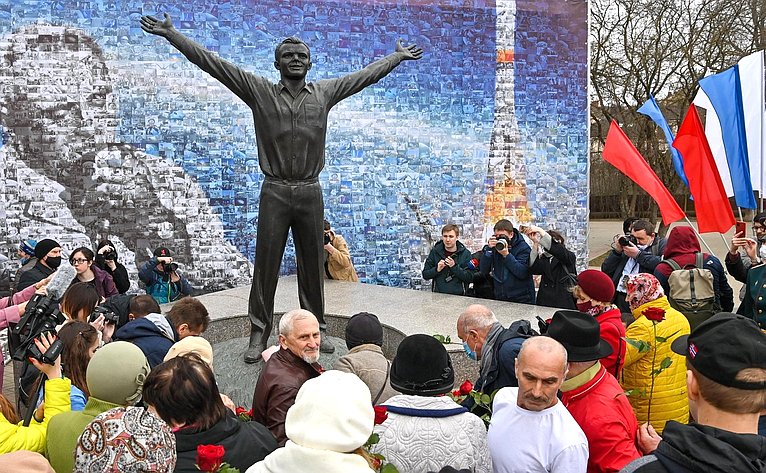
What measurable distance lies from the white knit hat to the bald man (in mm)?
751

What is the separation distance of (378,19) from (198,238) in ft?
12.0

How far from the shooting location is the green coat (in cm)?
212

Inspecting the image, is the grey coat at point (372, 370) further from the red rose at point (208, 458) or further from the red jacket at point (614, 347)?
the red rose at point (208, 458)

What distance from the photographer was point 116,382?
7.13 ft

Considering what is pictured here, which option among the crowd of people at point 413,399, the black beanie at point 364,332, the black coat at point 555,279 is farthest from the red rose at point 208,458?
the black coat at point 555,279

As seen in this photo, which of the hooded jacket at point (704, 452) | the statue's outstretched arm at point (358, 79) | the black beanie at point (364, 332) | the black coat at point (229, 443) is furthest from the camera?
the statue's outstretched arm at point (358, 79)

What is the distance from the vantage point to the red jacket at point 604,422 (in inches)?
88.4

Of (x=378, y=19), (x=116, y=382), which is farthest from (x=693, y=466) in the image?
(x=378, y=19)

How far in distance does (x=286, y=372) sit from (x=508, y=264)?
3794 mm

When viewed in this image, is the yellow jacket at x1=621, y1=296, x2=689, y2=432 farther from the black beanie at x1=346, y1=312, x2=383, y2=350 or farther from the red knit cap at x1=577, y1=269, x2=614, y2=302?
the black beanie at x1=346, y1=312, x2=383, y2=350

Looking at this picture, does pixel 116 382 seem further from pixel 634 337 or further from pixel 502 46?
pixel 502 46

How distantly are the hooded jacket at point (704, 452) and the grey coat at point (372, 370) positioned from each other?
147 centimetres

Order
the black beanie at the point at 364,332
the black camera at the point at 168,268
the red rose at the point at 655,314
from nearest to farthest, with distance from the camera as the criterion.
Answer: the red rose at the point at 655,314 < the black beanie at the point at 364,332 < the black camera at the point at 168,268

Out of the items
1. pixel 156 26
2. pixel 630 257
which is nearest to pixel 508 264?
pixel 630 257
